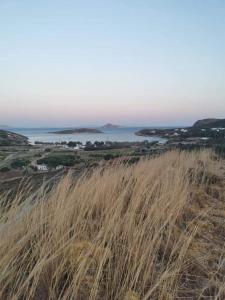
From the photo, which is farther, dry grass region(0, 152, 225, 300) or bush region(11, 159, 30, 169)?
bush region(11, 159, 30, 169)

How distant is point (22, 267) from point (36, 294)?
19 centimetres

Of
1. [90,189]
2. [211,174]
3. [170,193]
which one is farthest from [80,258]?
[211,174]

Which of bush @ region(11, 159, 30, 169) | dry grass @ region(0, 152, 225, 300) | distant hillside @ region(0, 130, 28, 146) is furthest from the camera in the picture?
distant hillside @ region(0, 130, 28, 146)

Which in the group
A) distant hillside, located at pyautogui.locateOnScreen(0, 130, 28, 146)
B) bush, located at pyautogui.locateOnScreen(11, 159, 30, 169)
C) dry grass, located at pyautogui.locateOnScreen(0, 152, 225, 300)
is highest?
dry grass, located at pyautogui.locateOnScreen(0, 152, 225, 300)

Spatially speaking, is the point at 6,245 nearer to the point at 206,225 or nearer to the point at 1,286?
the point at 1,286

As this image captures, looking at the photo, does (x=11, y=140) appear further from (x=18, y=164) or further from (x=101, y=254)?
(x=101, y=254)

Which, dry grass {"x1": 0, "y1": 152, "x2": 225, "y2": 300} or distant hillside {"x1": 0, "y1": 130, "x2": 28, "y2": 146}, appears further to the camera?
distant hillside {"x1": 0, "y1": 130, "x2": 28, "y2": 146}

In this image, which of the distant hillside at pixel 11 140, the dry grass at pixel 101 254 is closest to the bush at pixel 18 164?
the dry grass at pixel 101 254

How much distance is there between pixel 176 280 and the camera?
277cm

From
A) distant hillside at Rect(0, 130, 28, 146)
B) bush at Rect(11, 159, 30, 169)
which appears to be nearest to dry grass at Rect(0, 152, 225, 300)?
bush at Rect(11, 159, 30, 169)

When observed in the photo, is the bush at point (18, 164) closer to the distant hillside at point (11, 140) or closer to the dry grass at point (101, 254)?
the dry grass at point (101, 254)

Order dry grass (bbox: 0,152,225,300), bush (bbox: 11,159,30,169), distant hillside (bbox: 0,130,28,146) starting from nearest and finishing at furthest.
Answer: dry grass (bbox: 0,152,225,300), bush (bbox: 11,159,30,169), distant hillside (bbox: 0,130,28,146)

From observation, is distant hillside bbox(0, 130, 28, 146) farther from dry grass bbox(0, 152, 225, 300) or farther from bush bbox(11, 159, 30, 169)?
dry grass bbox(0, 152, 225, 300)

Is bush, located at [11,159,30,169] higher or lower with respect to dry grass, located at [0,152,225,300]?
lower
